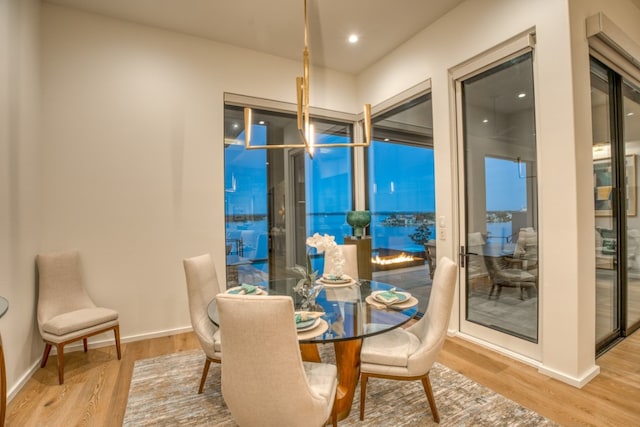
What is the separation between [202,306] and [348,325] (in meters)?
1.16

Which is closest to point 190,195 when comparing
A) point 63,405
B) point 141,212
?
point 141,212

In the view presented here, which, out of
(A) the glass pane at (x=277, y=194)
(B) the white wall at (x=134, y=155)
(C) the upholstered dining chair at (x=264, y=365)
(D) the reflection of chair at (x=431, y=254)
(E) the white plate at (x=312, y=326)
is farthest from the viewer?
(A) the glass pane at (x=277, y=194)

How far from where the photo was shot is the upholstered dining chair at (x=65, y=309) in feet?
8.26

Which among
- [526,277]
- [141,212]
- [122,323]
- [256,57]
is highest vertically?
[256,57]

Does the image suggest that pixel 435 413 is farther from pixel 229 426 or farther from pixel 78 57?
pixel 78 57

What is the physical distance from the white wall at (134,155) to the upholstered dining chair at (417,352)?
2326 mm

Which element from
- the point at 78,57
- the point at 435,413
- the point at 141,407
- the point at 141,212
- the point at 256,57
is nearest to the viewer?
the point at 435,413

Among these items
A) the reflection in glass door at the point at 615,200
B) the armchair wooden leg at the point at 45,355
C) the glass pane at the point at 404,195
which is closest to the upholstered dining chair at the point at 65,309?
the armchair wooden leg at the point at 45,355

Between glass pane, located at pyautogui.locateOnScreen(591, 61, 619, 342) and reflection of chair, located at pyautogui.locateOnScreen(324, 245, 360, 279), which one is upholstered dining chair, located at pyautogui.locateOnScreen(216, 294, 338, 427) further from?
glass pane, located at pyautogui.locateOnScreen(591, 61, 619, 342)

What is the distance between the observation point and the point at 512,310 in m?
2.86

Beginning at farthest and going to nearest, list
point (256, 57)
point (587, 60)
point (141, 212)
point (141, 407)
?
point (256, 57) < point (141, 212) < point (587, 60) < point (141, 407)

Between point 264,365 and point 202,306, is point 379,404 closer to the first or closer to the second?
point 264,365

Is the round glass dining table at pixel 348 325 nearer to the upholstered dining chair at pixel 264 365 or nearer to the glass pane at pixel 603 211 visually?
the upholstered dining chair at pixel 264 365

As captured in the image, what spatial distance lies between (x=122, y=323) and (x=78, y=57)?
8.80 ft
